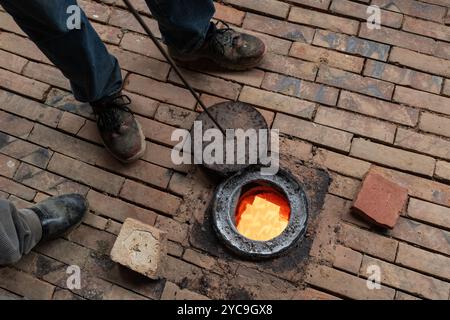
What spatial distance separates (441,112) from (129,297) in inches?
70.4

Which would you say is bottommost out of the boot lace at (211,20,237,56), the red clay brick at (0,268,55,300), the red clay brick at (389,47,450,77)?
the red clay brick at (0,268,55,300)

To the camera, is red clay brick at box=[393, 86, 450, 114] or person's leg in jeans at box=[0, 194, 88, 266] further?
red clay brick at box=[393, 86, 450, 114]

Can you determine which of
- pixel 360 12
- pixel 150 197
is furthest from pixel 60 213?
pixel 360 12

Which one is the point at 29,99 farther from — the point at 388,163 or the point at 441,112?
the point at 441,112

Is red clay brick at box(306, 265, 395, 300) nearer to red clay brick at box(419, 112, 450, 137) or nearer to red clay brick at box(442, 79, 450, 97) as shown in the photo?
red clay brick at box(419, 112, 450, 137)

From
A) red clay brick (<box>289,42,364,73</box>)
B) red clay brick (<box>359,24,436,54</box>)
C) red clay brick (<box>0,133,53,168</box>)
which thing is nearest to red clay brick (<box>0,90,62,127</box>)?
red clay brick (<box>0,133,53,168</box>)

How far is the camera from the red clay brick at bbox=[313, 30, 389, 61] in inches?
104

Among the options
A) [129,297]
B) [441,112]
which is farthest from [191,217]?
[441,112]

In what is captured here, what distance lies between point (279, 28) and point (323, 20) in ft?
0.82

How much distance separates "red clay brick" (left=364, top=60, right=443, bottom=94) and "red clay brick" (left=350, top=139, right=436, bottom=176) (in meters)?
0.39

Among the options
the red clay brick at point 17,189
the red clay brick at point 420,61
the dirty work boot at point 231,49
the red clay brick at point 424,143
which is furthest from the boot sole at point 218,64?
the red clay brick at point 17,189

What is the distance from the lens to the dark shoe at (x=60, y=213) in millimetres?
2258

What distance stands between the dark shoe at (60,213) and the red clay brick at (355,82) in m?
1.39

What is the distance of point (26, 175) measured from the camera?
8.18 ft
